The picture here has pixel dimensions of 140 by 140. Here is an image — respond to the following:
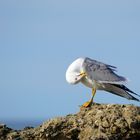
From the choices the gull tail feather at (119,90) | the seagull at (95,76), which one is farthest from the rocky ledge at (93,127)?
the seagull at (95,76)

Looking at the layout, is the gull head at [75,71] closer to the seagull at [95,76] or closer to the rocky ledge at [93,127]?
the seagull at [95,76]

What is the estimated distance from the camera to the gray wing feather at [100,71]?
44.8 feet

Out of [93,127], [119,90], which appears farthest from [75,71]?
[93,127]

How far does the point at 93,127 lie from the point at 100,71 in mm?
Result: 4965

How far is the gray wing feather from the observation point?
44.8 feet

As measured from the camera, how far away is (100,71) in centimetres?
1387

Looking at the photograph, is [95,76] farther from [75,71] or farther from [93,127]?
[93,127]

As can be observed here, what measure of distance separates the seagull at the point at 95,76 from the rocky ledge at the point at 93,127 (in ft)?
13.2

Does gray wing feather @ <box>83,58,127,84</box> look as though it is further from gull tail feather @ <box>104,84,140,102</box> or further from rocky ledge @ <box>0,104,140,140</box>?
rocky ledge @ <box>0,104,140,140</box>

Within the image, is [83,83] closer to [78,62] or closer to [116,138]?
[78,62]

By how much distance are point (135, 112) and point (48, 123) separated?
4.62 feet

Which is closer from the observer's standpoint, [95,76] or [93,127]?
[93,127]

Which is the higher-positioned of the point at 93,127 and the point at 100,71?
the point at 100,71

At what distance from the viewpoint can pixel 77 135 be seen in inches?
358
